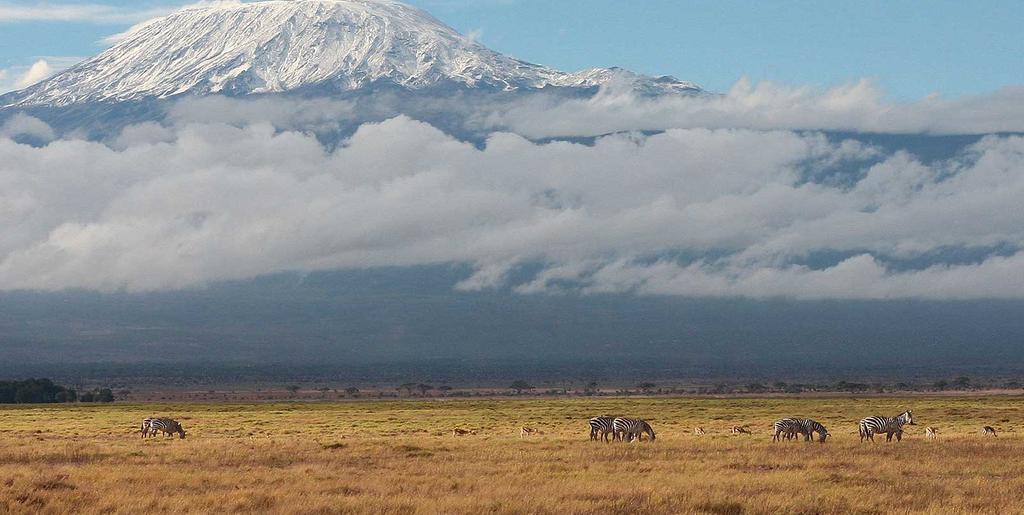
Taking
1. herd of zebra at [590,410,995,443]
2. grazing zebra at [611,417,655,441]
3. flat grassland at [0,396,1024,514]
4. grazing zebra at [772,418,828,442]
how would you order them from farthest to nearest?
grazing zebra at [611,417,655,441] → herd of zebra at [590,410,995,443] → grazing zebra at [772,418,828,442] → flat grassland at [0,396,1024,514]

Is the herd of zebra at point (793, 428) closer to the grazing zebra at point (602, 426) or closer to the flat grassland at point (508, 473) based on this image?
the grazing zebra at point (602, 426)

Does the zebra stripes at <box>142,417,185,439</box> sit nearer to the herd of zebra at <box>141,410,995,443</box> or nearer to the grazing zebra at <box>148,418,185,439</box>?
the grazing zebra at <box>148,418,185,439</box>

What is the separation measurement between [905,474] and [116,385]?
159195 millimetres

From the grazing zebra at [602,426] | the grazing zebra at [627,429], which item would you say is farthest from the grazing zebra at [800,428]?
the grazing zebra at [602,426]

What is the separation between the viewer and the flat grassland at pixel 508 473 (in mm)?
25375

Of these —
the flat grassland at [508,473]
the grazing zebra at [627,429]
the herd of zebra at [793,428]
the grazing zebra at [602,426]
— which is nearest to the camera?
the flat grassland at [508,473]

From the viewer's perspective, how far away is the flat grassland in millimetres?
25375

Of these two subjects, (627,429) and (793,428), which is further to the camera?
(627,429)

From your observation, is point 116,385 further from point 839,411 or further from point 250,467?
point 250,467

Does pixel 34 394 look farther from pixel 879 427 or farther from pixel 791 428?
pixel 879 427

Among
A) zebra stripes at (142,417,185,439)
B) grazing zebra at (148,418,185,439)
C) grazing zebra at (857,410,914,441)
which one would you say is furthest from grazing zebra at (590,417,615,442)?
grazing zebra at (148,418,185,439)

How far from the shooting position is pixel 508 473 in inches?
1240

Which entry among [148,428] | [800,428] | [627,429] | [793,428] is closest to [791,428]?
[793,428]

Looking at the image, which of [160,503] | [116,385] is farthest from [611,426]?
[116,385]
